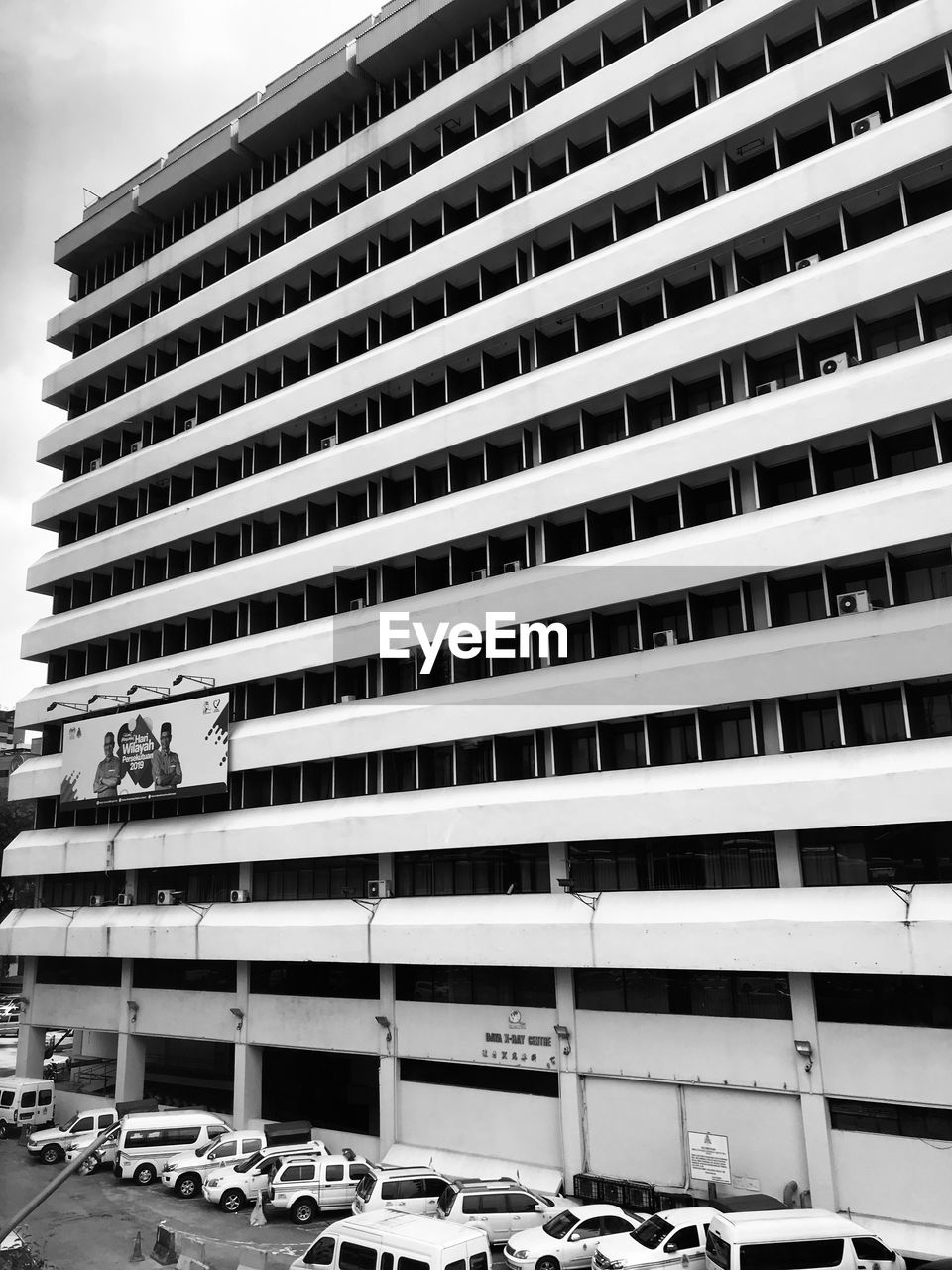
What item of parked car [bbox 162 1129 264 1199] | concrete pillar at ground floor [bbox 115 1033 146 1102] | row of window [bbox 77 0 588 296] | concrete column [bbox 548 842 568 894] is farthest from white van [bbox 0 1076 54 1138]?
row of window [bbox 77 0 588 296]

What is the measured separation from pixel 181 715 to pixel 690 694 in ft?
71.1

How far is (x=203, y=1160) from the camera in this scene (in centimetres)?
2995

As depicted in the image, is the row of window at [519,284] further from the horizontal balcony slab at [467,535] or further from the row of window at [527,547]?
the row of window at [527,547]

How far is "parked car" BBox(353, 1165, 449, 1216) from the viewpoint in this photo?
2477 cm

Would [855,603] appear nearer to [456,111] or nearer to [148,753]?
[456,111]

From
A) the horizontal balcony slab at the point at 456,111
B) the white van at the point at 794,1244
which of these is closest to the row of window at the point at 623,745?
the white van at the point at 794,1244

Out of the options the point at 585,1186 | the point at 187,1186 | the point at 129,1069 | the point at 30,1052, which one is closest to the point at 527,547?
the point at 585,1186

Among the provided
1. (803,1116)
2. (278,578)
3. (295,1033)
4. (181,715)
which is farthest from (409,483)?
(803,1116)

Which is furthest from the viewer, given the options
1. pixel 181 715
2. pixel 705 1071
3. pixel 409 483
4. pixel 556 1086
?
pixel 181 715

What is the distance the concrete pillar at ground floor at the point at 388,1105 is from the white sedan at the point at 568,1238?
913cm

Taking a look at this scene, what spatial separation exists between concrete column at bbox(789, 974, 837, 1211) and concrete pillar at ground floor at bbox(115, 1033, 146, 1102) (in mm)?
26610

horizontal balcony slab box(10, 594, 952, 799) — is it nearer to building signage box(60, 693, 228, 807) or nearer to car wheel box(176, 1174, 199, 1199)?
building signage box(60, 693, 228, 807)

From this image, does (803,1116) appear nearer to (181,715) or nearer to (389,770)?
(389,770)

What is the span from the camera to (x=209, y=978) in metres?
38.0
